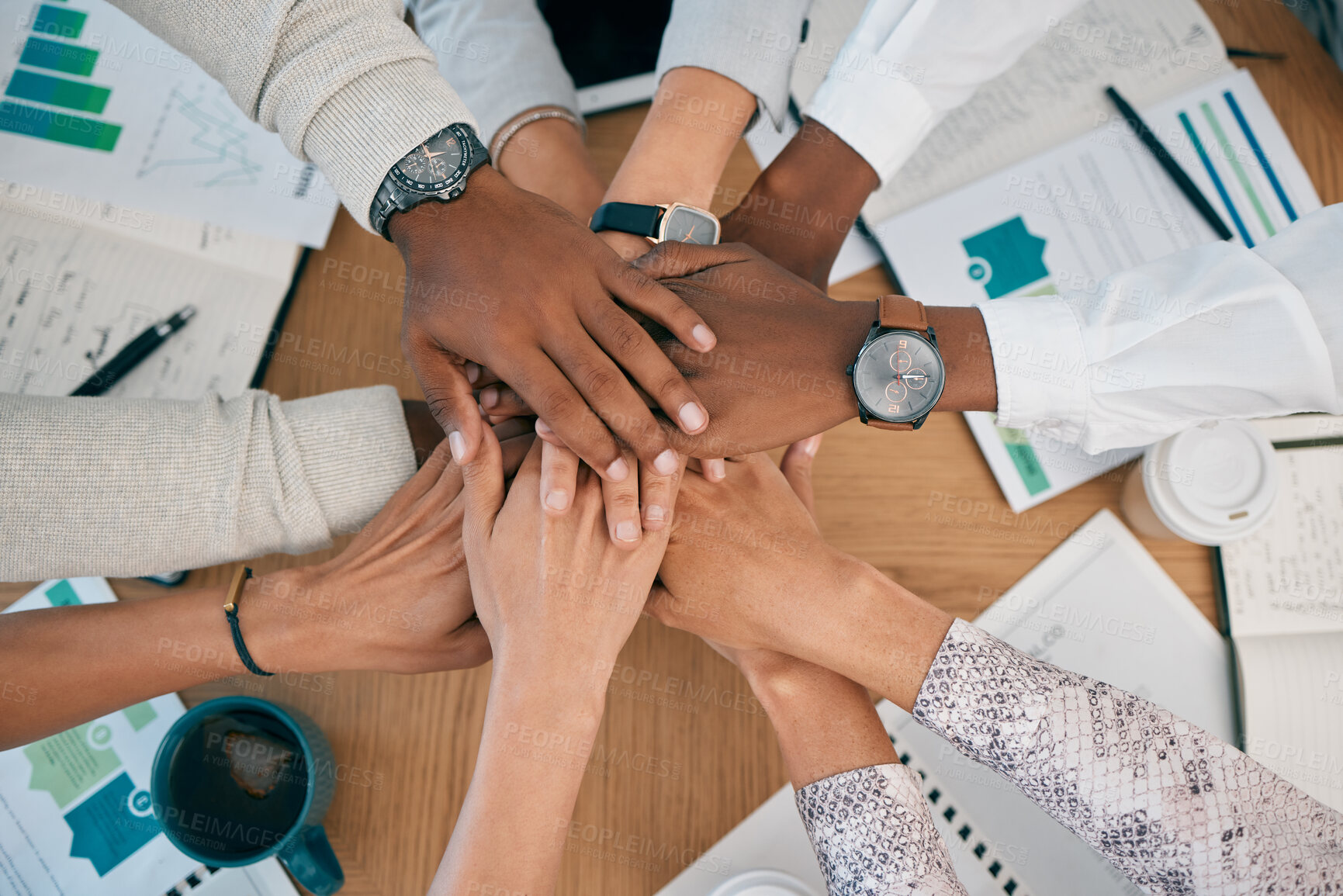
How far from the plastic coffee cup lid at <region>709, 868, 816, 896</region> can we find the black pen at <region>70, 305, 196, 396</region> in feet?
3.68

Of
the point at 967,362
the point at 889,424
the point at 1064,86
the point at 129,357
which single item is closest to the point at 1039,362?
the point at 967,362

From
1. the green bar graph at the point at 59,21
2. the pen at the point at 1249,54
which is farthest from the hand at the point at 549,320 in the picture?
the pen at the point at 1249,54

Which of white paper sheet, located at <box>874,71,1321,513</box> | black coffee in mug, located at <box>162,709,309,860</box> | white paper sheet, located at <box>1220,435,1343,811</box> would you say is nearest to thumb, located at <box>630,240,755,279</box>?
white paper sheet, located at <box>874,71,1321,513</box>

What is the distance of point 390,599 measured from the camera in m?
0.96

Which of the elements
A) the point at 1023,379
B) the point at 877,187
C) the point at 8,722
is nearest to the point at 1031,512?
the point at 1023,379

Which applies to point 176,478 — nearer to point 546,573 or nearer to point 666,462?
point 546,573

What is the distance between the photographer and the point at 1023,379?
36.7 inches

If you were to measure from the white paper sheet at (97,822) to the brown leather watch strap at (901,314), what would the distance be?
1.06 meters

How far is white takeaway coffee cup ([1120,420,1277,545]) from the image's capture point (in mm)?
1008

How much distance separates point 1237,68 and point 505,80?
49.9 inches

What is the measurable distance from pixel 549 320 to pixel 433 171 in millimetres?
238

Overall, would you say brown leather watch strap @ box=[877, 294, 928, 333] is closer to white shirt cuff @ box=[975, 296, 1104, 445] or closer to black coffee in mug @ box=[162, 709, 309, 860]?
white shirt cuff @ box=[975, 296, 1104, 445]

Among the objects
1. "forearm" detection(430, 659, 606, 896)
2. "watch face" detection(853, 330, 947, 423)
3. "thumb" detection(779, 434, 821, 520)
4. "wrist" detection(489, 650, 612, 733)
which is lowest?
"forearm" detection(430, 659, 606, 896)

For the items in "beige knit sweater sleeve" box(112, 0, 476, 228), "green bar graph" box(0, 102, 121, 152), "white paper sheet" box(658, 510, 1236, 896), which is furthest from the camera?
"green bar graph" box(0, 102, 121, 152)
